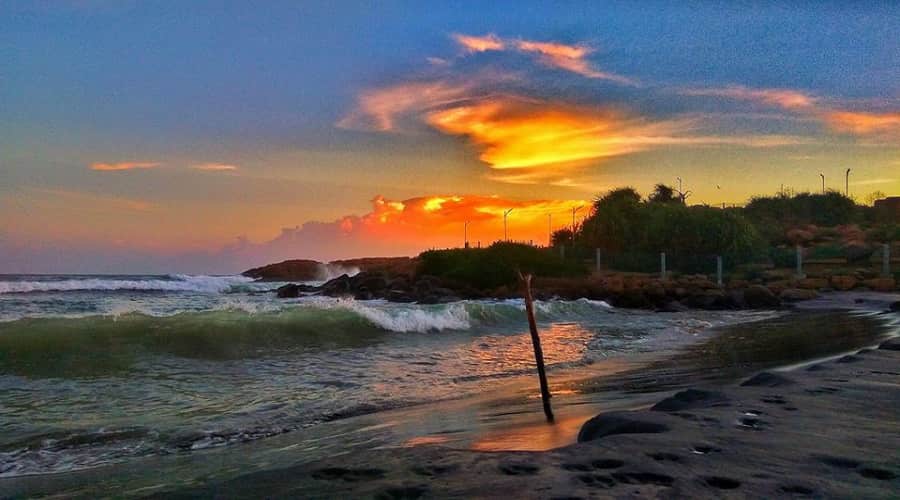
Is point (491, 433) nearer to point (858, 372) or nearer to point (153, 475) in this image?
point (153, 475)

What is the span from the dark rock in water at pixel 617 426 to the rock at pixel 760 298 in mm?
29883

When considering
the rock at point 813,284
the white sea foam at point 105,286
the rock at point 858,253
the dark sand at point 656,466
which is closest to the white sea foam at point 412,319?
the dark sand at point 656,466

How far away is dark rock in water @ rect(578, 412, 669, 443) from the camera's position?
16.8 feet

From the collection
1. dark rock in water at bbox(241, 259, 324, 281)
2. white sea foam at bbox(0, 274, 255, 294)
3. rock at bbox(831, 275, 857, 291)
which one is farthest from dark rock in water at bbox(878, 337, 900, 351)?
dark rock in water at bbox(241, 259, 324, 281)

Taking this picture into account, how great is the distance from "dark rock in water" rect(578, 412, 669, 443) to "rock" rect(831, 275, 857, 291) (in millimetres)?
36324

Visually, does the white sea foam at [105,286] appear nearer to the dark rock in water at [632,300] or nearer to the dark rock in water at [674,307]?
the dark rock in water at [632,300]

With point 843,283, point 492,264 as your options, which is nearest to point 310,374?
point 492,264

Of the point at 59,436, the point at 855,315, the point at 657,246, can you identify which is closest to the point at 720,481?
the point at 59,436

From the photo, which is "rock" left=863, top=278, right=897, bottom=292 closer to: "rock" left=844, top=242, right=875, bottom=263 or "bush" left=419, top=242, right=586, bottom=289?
"rock" left=844, top=242, right=875, bottom=263

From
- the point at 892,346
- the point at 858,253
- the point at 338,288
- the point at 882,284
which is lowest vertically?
the point at 892,346

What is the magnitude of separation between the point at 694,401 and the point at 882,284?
34.8 m

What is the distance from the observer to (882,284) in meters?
35.9

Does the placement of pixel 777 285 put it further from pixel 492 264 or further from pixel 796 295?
pixel 492 264

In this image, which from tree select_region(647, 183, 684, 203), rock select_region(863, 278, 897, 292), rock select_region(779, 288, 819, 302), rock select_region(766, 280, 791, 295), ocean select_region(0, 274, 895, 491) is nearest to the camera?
ocean select_region(0, 274, 895, 491)
